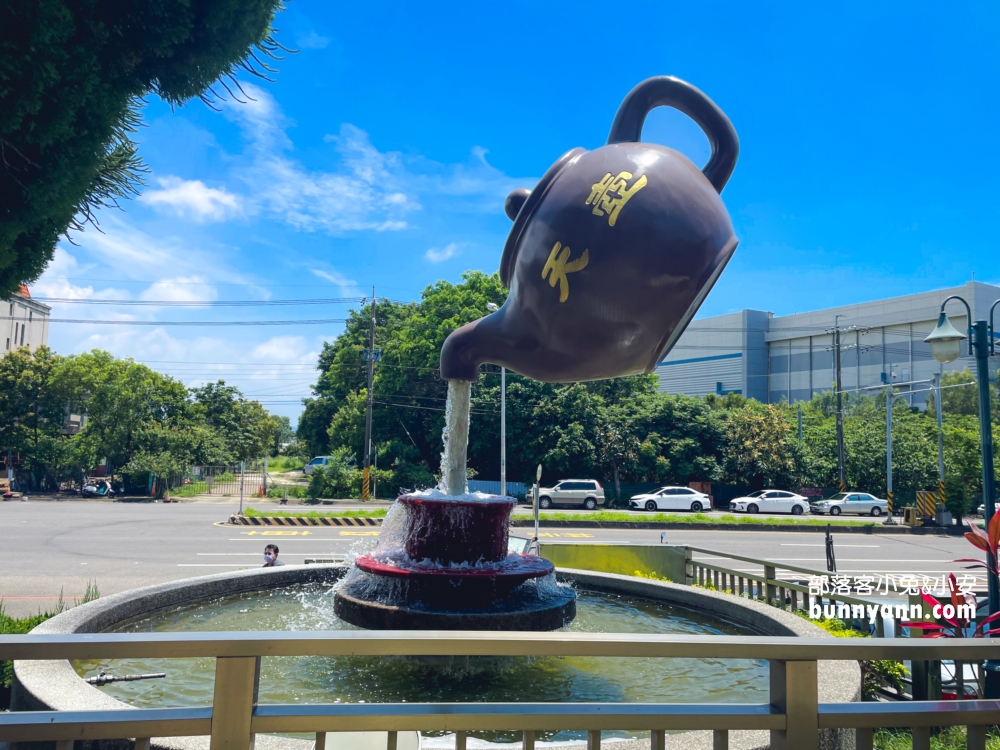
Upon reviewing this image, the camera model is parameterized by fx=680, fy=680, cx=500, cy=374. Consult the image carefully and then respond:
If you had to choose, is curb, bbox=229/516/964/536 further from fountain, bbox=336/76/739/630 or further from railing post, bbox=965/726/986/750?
railing post, bbox=965/726/986/750

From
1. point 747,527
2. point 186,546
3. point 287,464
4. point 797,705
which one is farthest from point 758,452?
point 287,464

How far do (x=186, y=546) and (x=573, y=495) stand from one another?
720 inches

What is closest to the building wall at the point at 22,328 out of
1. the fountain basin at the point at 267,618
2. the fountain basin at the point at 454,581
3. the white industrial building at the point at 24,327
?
the white industrial building at the point at 24,327

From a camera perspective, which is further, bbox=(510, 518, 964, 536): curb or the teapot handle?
bbox=(510, 518, 964, 536): curb

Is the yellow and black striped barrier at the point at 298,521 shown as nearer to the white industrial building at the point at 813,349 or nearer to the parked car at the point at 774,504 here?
the parked car at the point at 774,504

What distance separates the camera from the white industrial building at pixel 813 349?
177 feet

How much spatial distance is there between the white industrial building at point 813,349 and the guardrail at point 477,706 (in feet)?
171

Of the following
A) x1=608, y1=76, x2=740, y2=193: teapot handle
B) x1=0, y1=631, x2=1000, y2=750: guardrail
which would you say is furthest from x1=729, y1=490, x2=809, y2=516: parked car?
x1=0, y1=631, x2=1000, y2=750: guardrail

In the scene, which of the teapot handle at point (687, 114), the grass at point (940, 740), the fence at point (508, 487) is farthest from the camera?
the fence at point (508, 487)

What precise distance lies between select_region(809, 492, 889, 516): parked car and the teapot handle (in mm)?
32954

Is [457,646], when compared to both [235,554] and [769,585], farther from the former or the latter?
[235,554]

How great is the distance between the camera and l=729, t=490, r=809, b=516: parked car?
33.1 meters


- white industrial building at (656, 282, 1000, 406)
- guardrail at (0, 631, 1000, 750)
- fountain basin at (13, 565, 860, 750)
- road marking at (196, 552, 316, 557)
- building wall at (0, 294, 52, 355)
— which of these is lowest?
road marking at (196, 552, 316, 557)

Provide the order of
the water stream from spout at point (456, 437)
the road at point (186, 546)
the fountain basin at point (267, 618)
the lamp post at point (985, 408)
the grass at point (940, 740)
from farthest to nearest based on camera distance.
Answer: the road at point (186, 546) → the water stream from spout at point (456, 437) → the lamp post at point (985, 408) → the grass at point (940, 740) → the fountain basin at point (267, 618)
